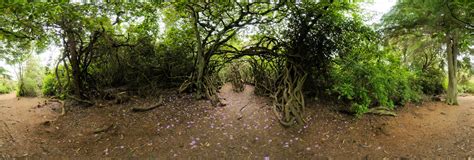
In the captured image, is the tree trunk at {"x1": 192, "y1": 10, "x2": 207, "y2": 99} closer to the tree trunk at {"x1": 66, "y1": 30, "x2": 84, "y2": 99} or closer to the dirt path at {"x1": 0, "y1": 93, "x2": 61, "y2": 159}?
the tree trunk at {"x1": 66, "y1": 30, "x2": 84, "y2": 99}

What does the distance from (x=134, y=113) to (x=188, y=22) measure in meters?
2.98

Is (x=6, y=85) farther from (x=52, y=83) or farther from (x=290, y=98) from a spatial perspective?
(x=290, y=98)

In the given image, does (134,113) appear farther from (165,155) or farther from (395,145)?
(395,145)

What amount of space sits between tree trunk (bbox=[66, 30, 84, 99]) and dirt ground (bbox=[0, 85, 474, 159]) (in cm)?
64

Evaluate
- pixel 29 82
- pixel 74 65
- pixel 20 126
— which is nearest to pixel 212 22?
pixel 74 65

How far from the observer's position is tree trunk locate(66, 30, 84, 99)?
633 cm

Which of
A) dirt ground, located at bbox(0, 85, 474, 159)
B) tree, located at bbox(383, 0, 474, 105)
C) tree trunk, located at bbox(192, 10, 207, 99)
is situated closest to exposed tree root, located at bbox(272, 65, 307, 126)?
dirt ground, located at bbox(0, 85, 474, 159)

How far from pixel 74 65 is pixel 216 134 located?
4418 millimetres

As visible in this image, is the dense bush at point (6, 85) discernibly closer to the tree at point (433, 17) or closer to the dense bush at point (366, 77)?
the dense bush at point (366, 77)

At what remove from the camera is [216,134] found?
4.93 m

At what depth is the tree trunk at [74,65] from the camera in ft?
20.8

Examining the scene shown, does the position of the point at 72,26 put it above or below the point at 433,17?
above

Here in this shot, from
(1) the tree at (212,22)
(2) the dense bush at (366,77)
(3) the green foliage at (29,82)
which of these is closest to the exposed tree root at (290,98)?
(2) the dense bush at (366,77)

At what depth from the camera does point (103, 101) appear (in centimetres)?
671
